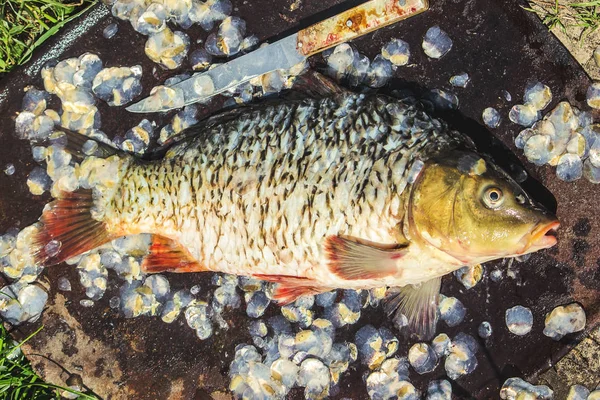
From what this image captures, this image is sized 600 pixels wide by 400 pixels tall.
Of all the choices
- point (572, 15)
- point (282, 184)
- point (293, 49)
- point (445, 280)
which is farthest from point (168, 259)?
point (572, 15)

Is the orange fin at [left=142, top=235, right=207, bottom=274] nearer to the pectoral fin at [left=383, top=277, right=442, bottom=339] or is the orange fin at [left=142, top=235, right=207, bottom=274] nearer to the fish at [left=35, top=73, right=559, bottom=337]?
the fish at [left=35, top=73, right=559, bottom=337]

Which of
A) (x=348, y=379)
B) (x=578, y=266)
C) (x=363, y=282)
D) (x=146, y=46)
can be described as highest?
(x=146, y=46)

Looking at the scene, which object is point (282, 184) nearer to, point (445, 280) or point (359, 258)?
point (359, 258)

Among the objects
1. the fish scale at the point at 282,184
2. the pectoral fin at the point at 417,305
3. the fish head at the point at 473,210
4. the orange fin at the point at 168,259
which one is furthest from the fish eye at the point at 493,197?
the orange fin at the point at 168,259

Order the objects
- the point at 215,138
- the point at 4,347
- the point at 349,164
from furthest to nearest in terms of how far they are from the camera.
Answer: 1. the point at 4,347
2. the point at 215,138
3. the point at 349,164

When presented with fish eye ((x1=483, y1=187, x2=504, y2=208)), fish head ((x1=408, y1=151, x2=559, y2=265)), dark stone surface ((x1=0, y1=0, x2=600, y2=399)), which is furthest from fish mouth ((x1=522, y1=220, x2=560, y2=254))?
dark stone surface ((x1=0, y1=0, x2=600, y2=399))

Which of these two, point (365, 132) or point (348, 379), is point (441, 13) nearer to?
Answer: point (365, 132)

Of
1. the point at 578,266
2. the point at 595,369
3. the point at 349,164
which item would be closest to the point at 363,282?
the point at 349,164
